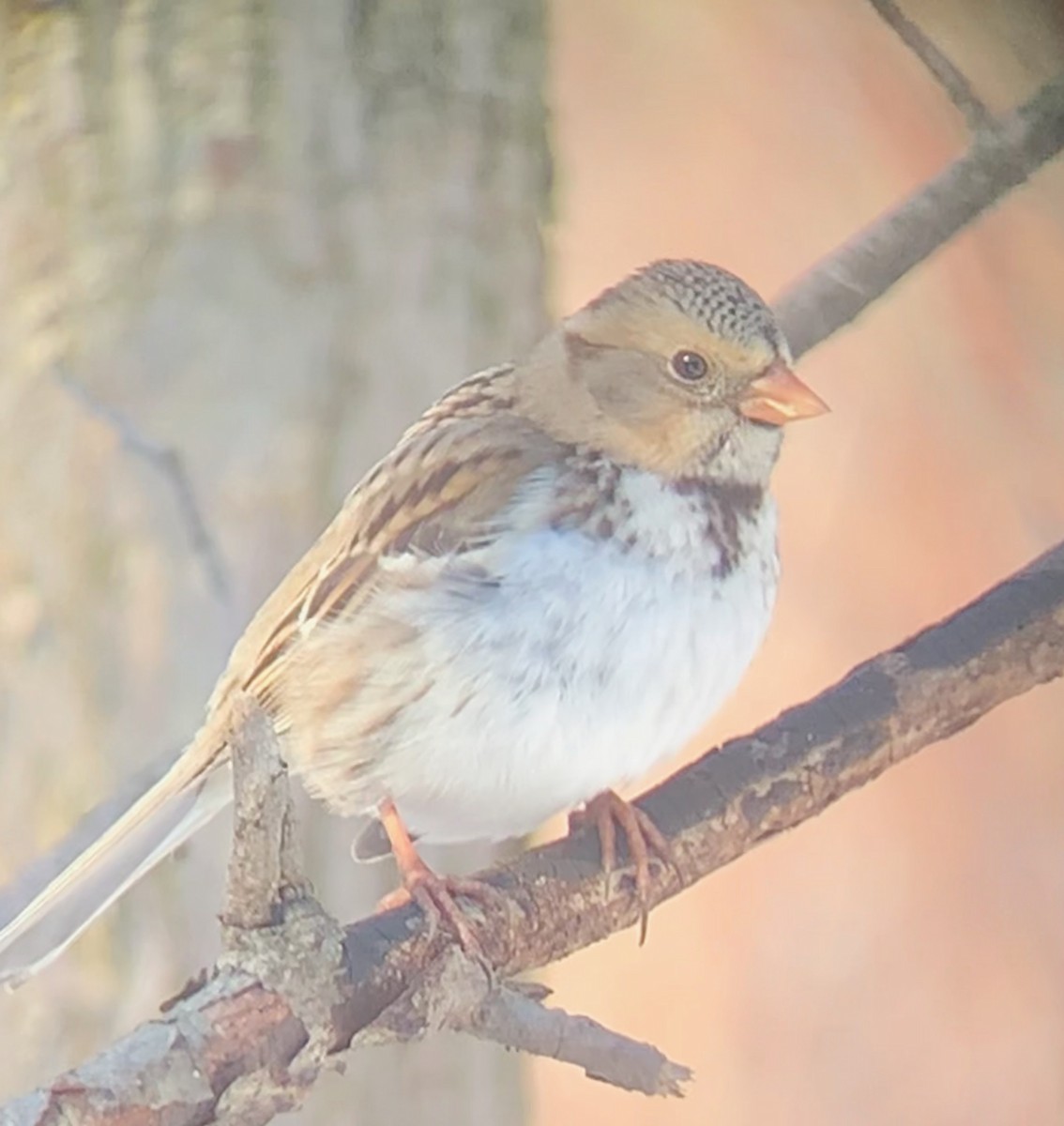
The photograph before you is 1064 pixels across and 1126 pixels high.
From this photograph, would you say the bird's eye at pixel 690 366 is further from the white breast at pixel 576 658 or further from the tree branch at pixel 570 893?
the tree branch at pixel 570 893

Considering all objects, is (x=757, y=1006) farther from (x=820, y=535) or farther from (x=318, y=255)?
(x=318, y=255)

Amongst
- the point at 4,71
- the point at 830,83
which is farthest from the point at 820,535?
the point at 4,71

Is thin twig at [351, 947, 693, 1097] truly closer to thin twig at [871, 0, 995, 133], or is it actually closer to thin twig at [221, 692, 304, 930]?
thin twig at [221, 692, 304, 930]

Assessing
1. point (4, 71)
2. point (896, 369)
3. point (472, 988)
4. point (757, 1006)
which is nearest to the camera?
point (472, 988)

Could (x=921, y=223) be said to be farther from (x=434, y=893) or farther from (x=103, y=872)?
(x=103, y=872)

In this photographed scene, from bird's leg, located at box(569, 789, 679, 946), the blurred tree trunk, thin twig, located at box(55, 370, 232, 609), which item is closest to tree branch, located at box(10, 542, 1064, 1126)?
bird's leg, located at box(569, 789, 679, 946)

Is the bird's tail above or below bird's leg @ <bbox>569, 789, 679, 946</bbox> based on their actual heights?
above
